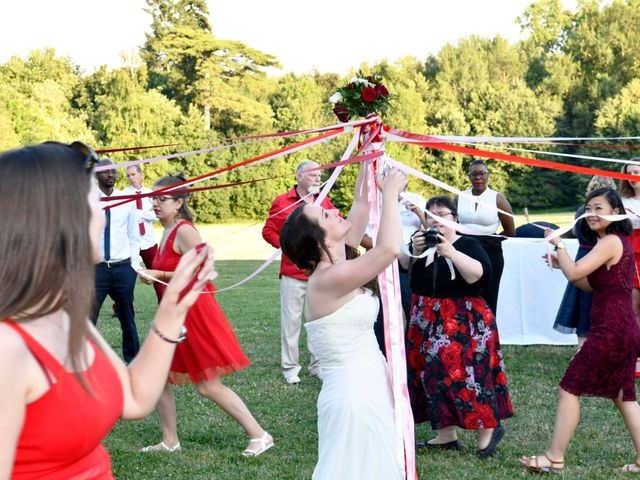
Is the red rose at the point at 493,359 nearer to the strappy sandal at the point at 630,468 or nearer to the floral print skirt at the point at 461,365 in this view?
the floral print skirt at the point at 461,365

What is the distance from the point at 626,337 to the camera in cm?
477

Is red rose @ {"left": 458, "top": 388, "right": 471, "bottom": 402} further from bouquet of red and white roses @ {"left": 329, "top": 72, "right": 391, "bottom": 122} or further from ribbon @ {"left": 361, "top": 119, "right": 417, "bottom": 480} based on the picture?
bouquet of red and white roses @ {"left": 329, "top": 72, "right": 391, "bottom": 122}

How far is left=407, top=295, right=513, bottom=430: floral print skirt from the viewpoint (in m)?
5.19

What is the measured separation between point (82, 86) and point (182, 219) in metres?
42.9

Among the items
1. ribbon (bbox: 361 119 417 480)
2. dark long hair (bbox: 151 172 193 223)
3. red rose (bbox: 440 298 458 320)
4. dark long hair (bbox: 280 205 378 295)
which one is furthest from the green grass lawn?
dark long hair (bbox: 280 205 378 295)

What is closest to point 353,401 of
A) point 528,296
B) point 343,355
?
point 343,355

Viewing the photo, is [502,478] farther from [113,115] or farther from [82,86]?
[82,86]

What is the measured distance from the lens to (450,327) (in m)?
5.20

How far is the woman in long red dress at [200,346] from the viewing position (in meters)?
5.27

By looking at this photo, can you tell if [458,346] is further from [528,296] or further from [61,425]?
[528,296]

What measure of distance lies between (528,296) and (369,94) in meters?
5.62

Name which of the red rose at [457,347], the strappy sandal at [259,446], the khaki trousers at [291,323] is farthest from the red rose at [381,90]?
the khaki trousers at [291,323]

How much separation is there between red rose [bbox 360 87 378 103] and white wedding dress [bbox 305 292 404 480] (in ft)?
3.38

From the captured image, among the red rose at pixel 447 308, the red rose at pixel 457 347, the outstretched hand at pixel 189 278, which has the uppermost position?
the outstretched hand at pixel 189 278
